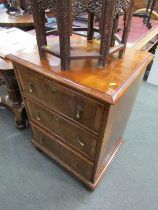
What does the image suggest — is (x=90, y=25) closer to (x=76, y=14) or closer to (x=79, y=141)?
(x=76, y=14)

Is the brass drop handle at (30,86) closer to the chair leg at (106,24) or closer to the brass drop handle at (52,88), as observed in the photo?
the brass drop handle at (52,88)

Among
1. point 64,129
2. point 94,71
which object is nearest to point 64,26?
point 94,71

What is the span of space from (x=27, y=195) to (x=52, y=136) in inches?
18.9

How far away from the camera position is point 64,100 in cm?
81

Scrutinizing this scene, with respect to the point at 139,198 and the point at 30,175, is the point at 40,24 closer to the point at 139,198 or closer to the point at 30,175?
the point at 30,175

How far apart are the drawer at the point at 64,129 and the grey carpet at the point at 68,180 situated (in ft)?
1.44

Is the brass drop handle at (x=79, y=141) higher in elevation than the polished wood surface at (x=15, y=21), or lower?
lower

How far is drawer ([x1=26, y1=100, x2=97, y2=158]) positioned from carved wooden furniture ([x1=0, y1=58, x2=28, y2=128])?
36cm

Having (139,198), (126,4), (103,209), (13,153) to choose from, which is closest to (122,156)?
(139,198)

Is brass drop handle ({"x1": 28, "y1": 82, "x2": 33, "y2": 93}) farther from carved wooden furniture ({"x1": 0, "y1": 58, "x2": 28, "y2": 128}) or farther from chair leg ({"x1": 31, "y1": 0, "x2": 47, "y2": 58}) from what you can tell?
carved wooden furniture ({"x1": 0, "y1": 58, "x2": 28, "y2": 128})

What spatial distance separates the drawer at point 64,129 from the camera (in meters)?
0.89

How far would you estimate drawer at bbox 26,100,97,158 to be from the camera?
2.92 feet

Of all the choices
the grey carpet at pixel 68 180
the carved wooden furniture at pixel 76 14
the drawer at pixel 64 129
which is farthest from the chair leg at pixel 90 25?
the grey carpet at pixel 68 180

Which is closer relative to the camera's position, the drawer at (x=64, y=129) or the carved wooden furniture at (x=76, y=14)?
the carved wooden furniture at (x=76, y=14)
